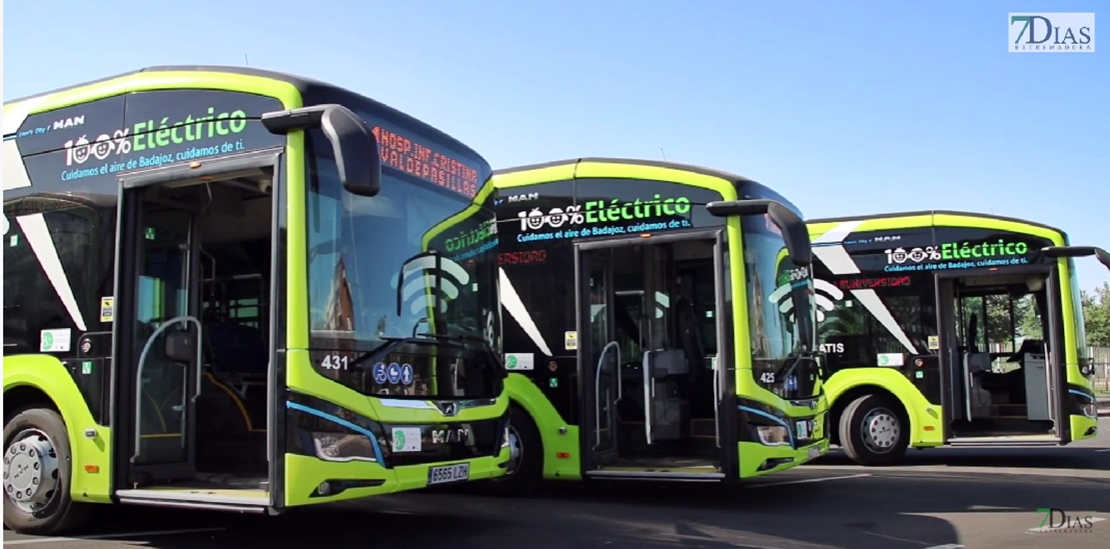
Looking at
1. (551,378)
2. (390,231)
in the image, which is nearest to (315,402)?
(390,231)

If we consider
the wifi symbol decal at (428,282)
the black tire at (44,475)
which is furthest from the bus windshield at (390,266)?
the black tire at (44,475)

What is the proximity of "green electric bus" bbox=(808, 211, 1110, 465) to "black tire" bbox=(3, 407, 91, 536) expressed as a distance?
9280mm

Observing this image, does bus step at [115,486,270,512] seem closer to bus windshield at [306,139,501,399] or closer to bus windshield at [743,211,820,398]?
bus windshield at [306,139,501,399]

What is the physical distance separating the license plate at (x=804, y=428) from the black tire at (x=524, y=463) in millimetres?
2389

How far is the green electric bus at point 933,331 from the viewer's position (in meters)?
12.6

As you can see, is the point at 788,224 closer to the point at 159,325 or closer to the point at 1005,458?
the point at 159,325

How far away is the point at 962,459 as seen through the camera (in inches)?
561

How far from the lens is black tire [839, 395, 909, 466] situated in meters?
13.1

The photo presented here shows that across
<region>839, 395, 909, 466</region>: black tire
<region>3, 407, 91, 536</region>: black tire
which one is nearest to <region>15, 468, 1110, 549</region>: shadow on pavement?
<region>3, 407, 91, 536</region>: black tire

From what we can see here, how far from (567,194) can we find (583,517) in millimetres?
3133

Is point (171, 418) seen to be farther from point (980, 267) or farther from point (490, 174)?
point (980, 267)

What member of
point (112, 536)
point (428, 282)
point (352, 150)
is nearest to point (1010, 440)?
point (428, 282)

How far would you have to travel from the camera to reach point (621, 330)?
11148 millimetres

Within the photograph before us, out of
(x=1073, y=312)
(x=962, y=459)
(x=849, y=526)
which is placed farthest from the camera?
(x=962, y=459)
